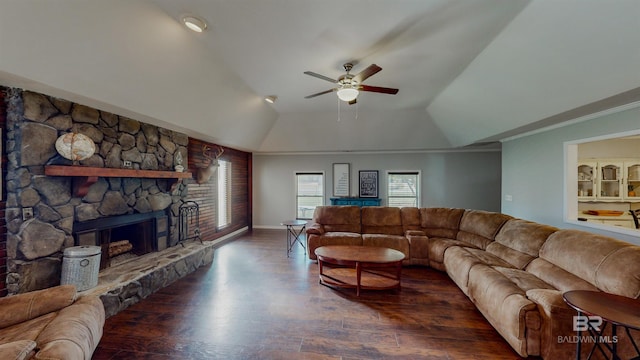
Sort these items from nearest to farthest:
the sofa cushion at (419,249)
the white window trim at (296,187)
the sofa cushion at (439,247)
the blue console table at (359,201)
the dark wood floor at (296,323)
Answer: the dark wood floor at (296,323)
the sofa cushion at (439,247)
the sofa cushion at (419,249)
the blue console table at (359,201)
the white window trim at (296,187)

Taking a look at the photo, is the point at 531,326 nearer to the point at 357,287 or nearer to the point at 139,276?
the point at 357,287

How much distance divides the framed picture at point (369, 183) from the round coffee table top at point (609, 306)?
5.58m

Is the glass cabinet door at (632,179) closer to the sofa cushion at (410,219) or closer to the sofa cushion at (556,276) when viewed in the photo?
the sofa cushion at (556,276)

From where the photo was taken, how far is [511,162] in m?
5.21

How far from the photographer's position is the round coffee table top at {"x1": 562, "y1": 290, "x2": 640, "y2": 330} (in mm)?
1576

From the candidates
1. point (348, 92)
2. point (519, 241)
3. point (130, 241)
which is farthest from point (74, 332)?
point (519, 241)

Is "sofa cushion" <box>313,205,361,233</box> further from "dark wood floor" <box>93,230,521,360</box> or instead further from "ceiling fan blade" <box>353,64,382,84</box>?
"ceiling fan blade" <box>353,64,382,84</box>

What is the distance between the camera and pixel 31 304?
77.6 inches

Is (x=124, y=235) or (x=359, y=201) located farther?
(x=359, y=201)

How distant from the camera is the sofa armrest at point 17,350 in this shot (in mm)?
1337

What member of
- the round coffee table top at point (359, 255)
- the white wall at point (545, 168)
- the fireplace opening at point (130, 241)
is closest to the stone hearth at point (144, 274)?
the fireplace opening at point (130, 241)

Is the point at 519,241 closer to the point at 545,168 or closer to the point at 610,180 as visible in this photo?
Result: the point at 545,168

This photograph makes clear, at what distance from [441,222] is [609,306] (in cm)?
308

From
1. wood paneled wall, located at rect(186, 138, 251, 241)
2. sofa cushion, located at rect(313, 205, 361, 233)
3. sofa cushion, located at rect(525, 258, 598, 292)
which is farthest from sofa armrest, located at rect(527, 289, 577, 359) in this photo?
wood paneled wall, located at rect(186, 138, 251, 241)
